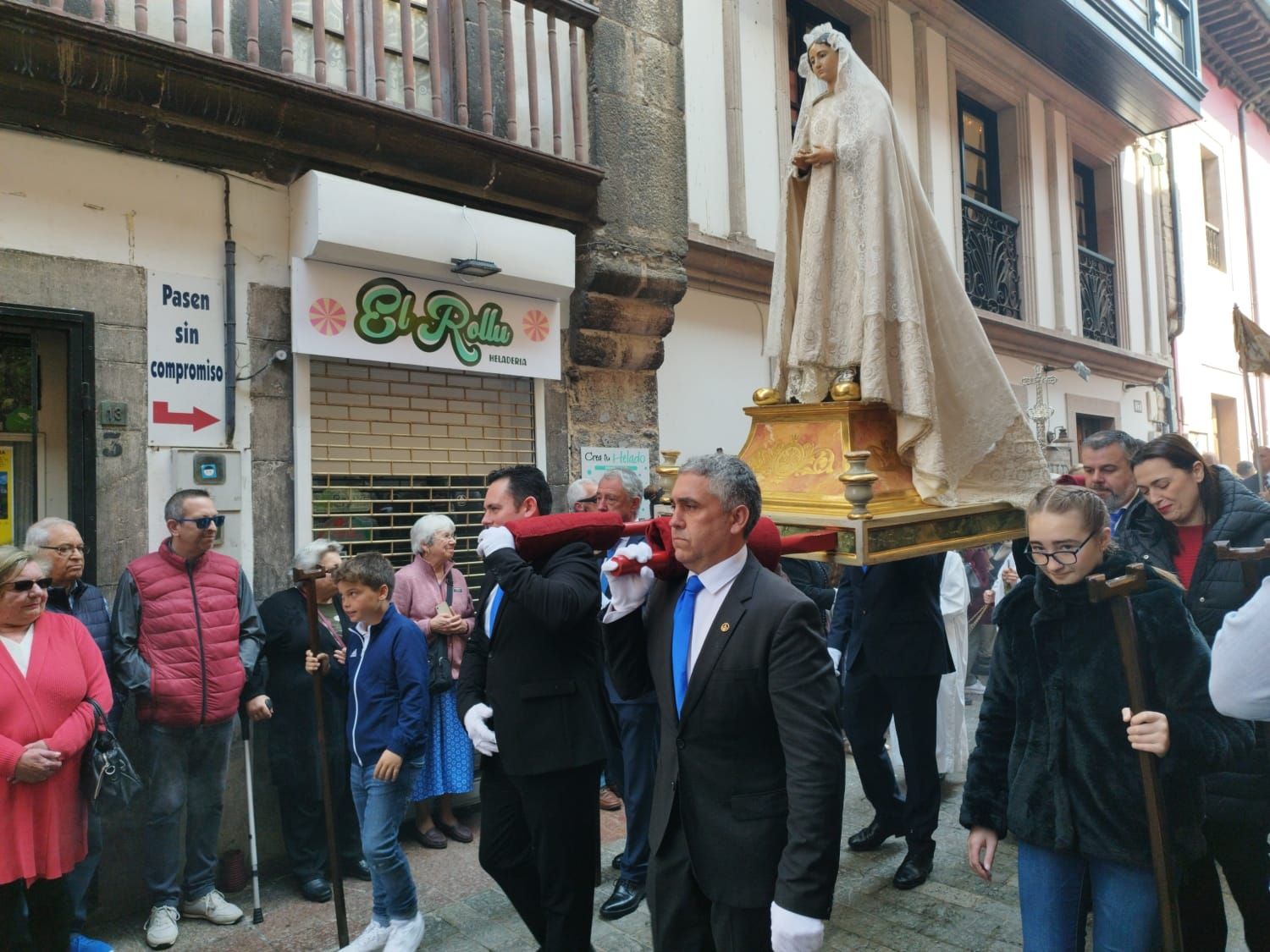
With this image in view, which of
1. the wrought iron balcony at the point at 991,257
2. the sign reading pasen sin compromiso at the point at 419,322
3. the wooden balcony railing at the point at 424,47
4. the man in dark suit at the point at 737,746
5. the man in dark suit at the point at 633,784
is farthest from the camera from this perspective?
the wrought iron balcony at the point at 991,257

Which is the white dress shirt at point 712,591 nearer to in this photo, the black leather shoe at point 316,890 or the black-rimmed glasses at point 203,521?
the black-rimmed glasses at point 203,521

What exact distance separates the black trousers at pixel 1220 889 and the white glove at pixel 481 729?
7.75 ft

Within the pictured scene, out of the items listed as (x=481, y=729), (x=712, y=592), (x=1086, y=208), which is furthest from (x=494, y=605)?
(x=1086, y=208)

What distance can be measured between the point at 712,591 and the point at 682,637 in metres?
0.17

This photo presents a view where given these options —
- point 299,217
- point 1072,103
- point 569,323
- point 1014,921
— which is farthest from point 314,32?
point 1072,103

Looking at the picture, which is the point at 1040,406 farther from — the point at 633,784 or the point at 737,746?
the point at 737,746

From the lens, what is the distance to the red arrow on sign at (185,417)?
5.01 meters

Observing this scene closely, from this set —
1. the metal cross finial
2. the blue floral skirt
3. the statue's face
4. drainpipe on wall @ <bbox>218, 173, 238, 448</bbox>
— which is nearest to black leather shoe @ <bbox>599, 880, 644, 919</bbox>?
the blue floral skirt

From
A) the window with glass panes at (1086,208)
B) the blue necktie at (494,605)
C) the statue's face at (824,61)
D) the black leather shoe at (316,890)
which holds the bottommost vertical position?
the black leather shoe at (316,890)

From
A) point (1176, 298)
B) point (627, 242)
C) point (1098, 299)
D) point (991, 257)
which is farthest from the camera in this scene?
point (1176, 298)

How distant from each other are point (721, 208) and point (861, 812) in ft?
17.0

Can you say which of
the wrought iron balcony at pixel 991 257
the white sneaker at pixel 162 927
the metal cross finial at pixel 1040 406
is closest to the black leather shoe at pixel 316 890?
the white sneaker at pixel 162 927

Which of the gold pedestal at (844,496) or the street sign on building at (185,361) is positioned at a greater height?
the street sign on building at (185,361)

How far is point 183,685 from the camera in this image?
4523 millimetres
